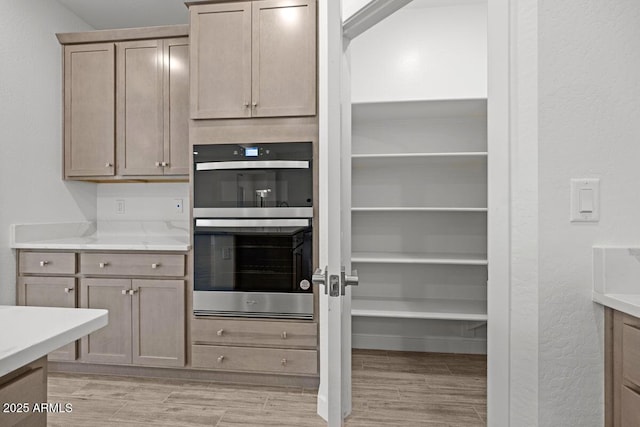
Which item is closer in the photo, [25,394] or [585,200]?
[25,394]

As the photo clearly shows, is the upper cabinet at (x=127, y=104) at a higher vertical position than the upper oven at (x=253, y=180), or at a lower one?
higher

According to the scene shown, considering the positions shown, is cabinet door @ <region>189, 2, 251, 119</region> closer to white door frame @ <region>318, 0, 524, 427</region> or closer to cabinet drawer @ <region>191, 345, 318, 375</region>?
white door frame @ <region>318, 0, 524, 427</region>

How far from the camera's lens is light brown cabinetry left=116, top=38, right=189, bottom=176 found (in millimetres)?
2635

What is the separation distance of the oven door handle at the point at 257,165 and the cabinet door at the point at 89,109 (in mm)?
903

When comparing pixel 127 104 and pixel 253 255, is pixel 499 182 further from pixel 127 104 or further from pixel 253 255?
pixel 127 104

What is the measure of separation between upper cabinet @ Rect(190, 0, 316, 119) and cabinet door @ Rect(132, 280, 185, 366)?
46.9 inches

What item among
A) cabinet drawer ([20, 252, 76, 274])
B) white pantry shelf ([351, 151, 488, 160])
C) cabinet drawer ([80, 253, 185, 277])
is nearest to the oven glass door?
cabinet drawer ([80, 253, 185, 277])

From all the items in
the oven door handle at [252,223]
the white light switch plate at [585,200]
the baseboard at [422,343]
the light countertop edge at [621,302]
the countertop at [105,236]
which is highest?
the white light switch plate at [585,200]

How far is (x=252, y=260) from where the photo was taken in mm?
2354

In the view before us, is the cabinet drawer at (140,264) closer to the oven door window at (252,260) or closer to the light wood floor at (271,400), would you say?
the oven door window at (252,260)

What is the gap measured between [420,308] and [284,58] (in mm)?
2074

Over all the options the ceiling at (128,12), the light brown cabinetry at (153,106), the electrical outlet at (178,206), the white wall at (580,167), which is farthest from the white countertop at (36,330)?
the ceiling at (128,12)

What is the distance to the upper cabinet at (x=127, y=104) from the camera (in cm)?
264

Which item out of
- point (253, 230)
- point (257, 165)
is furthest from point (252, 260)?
point (257, 165)
